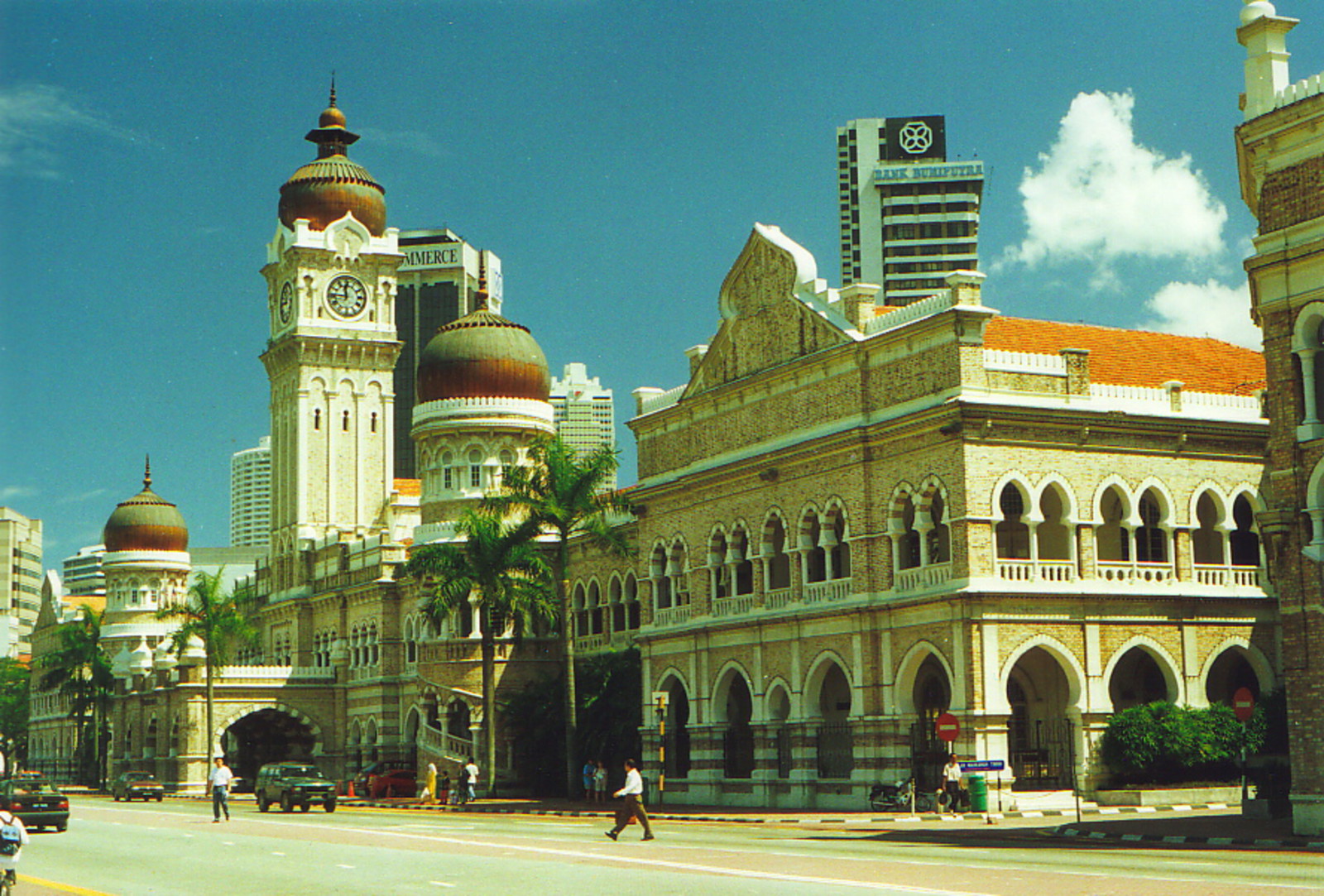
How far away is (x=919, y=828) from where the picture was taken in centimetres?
3334

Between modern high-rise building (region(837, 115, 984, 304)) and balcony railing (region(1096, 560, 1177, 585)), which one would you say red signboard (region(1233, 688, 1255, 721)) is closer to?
balcony railing (region(1096, 560, 1177, 585))

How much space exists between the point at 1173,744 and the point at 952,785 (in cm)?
505

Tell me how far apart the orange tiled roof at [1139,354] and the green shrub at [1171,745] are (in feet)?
27.8

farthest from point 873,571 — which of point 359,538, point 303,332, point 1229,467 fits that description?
point 303,332

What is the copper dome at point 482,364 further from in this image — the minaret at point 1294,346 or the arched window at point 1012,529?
the minaret at point 1294,346

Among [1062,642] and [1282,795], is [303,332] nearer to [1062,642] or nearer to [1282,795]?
[1062,642]

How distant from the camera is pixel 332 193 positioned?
281 feet

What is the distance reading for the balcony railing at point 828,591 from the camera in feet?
140

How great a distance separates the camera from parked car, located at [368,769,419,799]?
197 feet

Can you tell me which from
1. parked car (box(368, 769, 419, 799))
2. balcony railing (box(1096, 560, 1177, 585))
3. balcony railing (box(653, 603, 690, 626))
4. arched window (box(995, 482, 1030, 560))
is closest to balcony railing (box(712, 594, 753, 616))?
balcony railing (box(653, 603, 690, 626))

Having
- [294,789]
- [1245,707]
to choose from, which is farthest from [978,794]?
[294,789]

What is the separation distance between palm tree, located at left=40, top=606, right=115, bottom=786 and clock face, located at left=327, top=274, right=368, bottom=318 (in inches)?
915

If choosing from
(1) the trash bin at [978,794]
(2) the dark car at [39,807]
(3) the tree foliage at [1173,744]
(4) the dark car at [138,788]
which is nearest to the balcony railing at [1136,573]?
(3) the tree foliage at [1173,744]

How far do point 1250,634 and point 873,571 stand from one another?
343 inches
